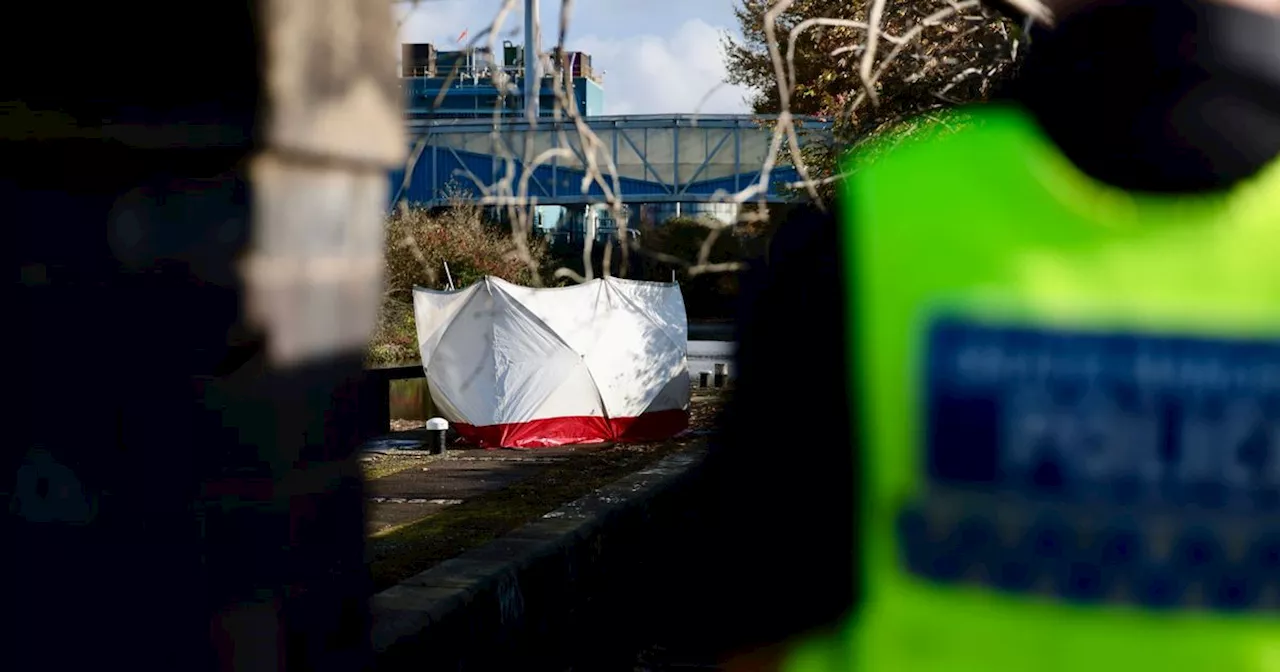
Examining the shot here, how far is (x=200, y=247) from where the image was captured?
3.36 metres

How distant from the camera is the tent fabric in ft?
54.3

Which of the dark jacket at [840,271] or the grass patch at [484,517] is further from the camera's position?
the grass patch at [484,517]

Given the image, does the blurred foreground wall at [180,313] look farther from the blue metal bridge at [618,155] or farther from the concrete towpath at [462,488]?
the concrete towpath at [462,488]

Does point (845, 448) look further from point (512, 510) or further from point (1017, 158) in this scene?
point (512, 510)

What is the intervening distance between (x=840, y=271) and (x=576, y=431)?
51.1 ft

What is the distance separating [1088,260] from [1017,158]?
0.39ft

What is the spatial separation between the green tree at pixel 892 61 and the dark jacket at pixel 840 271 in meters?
0.69

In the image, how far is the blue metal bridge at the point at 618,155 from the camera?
3461 millimetres

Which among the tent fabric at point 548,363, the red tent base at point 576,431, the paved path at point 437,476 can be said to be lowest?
the paved path at point 437,476

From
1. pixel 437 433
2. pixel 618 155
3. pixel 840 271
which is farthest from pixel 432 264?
pixel 840 271

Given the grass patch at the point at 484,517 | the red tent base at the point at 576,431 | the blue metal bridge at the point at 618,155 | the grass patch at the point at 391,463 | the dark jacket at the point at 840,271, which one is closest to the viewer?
the dark jacket at the point at 840,271

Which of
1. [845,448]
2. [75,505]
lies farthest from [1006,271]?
[75,505]

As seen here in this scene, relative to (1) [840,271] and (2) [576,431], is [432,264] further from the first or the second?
(1) [840,271]

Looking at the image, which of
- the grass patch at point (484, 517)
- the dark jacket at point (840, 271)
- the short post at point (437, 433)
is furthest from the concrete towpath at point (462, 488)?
the dark jacket at point (840, 271)
